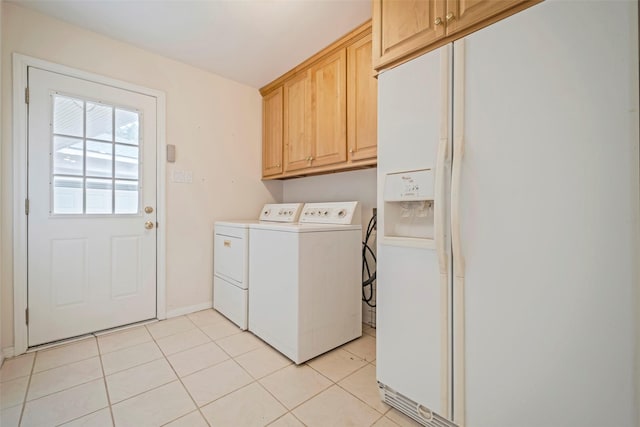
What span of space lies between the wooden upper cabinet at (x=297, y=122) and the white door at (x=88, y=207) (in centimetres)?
120

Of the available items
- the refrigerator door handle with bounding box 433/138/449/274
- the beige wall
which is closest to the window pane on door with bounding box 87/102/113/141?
the beige wall

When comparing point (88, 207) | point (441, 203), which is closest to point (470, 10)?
point (441, 203)

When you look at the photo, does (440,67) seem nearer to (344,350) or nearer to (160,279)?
(344,350)

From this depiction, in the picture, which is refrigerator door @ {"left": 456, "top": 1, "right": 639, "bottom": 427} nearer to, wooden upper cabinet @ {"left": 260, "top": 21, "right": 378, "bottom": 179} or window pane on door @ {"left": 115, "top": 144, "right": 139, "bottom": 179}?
wooden upper cabinet @ {"left": 260, "top": 21, "right": 378, "bottom": 179}

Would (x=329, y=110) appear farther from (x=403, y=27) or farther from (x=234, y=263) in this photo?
(x=234, y=263)

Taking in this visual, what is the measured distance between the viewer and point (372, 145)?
1970 mm

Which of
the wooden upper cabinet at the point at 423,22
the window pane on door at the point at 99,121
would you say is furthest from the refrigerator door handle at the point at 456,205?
the window pane on door at the point at 99,121

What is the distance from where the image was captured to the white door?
75.4 inches

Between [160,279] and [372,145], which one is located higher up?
[372,145]

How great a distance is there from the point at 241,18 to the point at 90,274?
225cm

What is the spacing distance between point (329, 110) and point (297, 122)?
0.44 m

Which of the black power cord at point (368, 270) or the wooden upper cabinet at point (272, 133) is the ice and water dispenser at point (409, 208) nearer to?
the black power cord at point (368, 270)

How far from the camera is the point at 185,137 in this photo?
2.57m

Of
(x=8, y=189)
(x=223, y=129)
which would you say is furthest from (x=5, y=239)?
(x=223, y=129)
